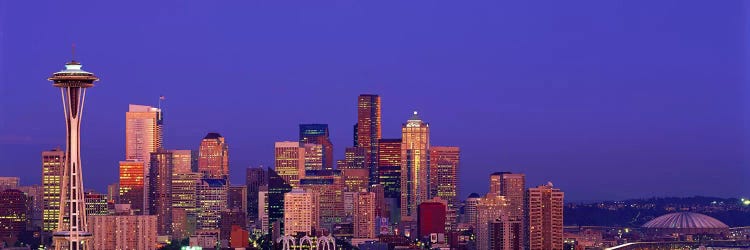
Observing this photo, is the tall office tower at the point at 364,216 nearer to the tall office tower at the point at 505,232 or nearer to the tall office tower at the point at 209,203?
the tall office tower at the point at 209,203

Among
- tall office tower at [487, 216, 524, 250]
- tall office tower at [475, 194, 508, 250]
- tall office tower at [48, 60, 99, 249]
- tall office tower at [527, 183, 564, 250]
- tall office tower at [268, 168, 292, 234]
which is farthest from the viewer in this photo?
tall office tower at [268, 168, 292, 234]

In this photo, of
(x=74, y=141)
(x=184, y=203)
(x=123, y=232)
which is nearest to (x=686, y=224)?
(x=184, y=203)

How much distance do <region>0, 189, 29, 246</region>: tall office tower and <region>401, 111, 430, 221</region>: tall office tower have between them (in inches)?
750

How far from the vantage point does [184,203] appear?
49219mm

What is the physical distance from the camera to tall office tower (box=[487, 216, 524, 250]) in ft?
144

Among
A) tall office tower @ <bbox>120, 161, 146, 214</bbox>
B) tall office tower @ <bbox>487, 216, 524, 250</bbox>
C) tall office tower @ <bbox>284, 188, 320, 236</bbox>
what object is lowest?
tall office tower @ <bbox>487, 216, 524, 250</bbox>

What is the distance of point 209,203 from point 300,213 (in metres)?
2.77

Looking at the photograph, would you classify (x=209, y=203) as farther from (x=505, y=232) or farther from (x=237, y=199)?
(x=505, y=232)

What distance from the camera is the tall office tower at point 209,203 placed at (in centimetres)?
4769

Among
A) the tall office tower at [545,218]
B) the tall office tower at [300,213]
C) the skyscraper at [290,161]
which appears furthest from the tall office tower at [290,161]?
the tall office tower at [545,218]

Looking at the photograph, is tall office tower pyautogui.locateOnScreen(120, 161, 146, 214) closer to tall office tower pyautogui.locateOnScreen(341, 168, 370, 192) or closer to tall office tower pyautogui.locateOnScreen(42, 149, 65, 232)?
tall office tower pyautogui.locateOnScreen(42, 149, 65, 232)

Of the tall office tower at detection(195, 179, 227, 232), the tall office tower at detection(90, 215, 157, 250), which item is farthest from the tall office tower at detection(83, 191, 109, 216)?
the tall office tower at detection(195, 179, 227, 232)

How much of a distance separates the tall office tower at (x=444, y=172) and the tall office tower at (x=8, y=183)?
2161cm

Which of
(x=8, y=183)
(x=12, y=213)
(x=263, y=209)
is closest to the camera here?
(x=8, y=183)
